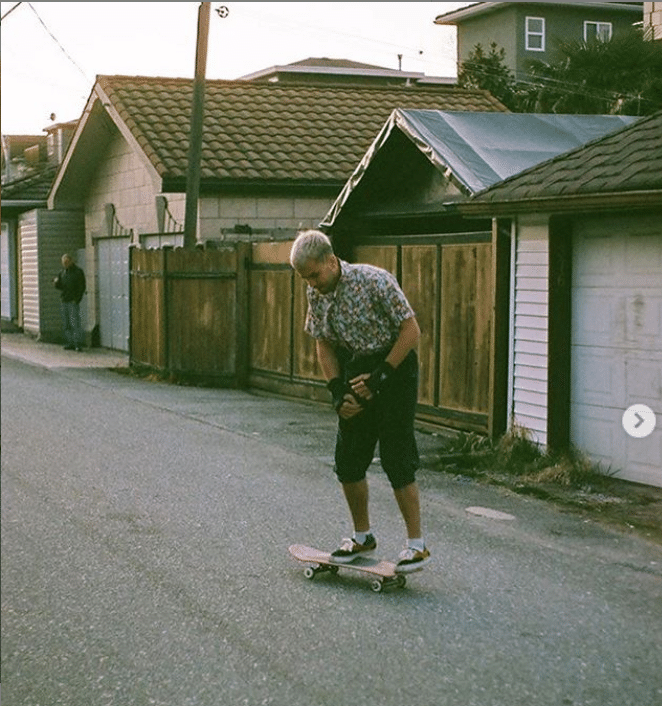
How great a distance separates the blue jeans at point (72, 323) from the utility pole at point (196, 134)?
18.9ft

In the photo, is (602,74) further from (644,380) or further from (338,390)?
(644,380)

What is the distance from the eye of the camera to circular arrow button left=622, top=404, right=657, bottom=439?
9453 mm

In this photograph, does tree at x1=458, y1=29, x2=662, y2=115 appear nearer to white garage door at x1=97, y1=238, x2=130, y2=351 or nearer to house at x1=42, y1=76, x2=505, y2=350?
house at x1=42, y1=76, x2=505, y2=350

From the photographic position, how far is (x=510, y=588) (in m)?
6.29

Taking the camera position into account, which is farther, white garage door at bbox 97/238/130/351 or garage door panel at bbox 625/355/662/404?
white garage door at bbox 97/238/130/351

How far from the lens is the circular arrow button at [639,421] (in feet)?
31.0

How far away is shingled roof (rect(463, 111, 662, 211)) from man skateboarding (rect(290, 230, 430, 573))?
3.35 meters

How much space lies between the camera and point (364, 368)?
242 inches

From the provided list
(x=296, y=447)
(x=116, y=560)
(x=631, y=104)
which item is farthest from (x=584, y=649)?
(x=296, y=447)

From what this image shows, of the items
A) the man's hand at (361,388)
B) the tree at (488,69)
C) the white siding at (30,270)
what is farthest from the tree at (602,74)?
the white siding at (30,270)

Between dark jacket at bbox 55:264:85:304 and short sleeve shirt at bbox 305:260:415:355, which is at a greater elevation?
short sleeve shirt at bbox 305:260:415:355

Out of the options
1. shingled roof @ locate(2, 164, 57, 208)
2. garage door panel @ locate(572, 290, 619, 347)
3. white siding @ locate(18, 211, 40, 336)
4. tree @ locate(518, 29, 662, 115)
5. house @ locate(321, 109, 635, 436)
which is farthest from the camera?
shingled roof @ locate(2, 164, 57, 208)

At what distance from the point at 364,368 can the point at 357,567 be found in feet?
3.25

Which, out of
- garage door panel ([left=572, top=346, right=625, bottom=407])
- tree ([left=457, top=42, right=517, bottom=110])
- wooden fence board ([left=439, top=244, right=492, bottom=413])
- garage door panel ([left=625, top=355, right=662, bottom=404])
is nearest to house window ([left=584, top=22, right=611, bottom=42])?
tree ([left=457, top=42, right=517, bottom=110])
